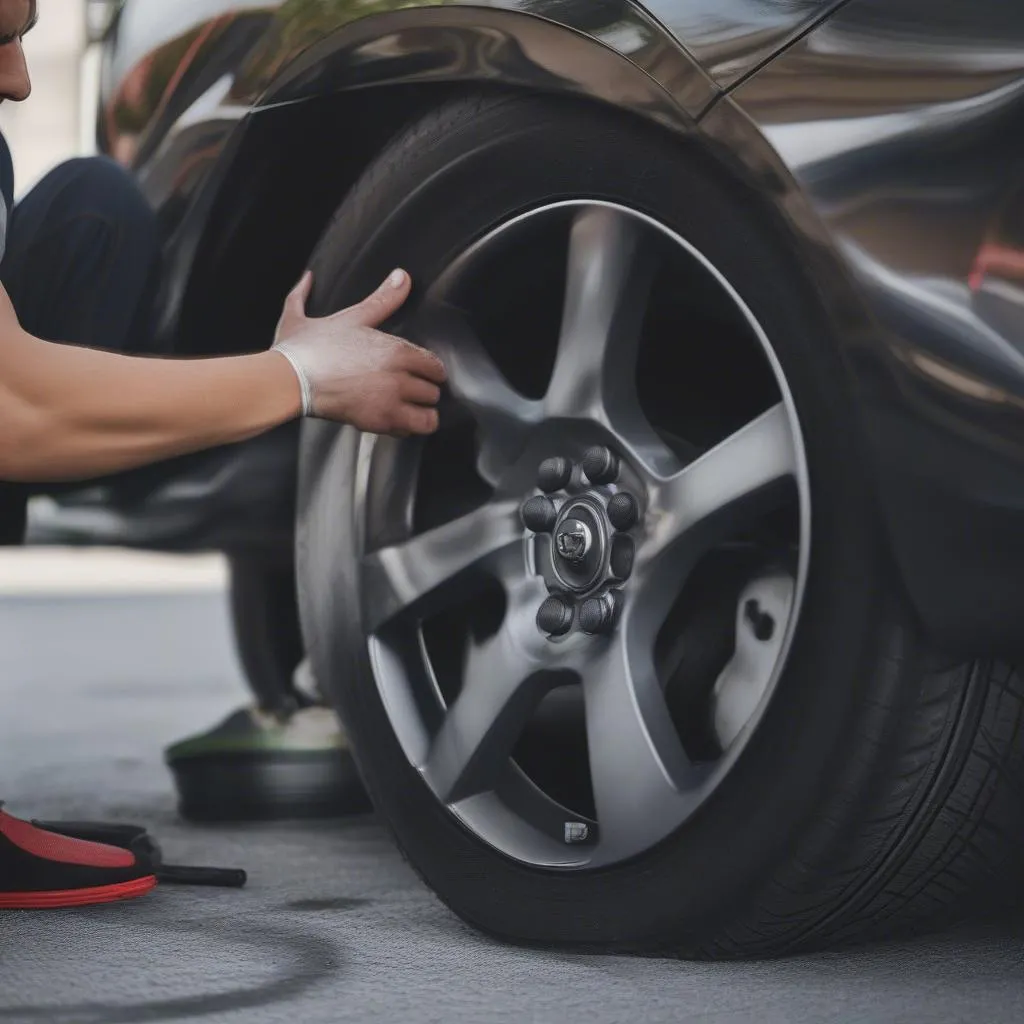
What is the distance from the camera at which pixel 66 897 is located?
1.97m

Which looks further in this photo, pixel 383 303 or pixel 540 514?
pixel 383 303

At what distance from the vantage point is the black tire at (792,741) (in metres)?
1.48

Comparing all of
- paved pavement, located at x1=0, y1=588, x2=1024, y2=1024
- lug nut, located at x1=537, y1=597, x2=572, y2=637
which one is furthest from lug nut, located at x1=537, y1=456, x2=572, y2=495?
paved pavement, located at x1=0, y1=588, x2=1024, y2=1024

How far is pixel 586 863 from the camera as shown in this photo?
1.67 metres

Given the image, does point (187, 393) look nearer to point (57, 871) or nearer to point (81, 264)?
point (81, 264)

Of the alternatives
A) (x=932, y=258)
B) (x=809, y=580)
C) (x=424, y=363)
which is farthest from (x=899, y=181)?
(x=424, y=363)

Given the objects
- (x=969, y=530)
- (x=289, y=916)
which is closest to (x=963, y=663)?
(x=969, y=530)

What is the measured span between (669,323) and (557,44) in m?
0.41

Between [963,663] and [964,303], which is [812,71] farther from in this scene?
[963,663]

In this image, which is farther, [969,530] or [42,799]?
[42,799]

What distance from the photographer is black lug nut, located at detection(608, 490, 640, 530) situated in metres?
1.69

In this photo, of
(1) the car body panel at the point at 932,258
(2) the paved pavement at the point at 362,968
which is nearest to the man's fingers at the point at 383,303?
(1) the car body panel at the point at 932,258

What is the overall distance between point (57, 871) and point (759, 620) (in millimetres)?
859

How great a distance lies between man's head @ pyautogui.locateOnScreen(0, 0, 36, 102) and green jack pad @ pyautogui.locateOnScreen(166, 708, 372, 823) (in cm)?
105
